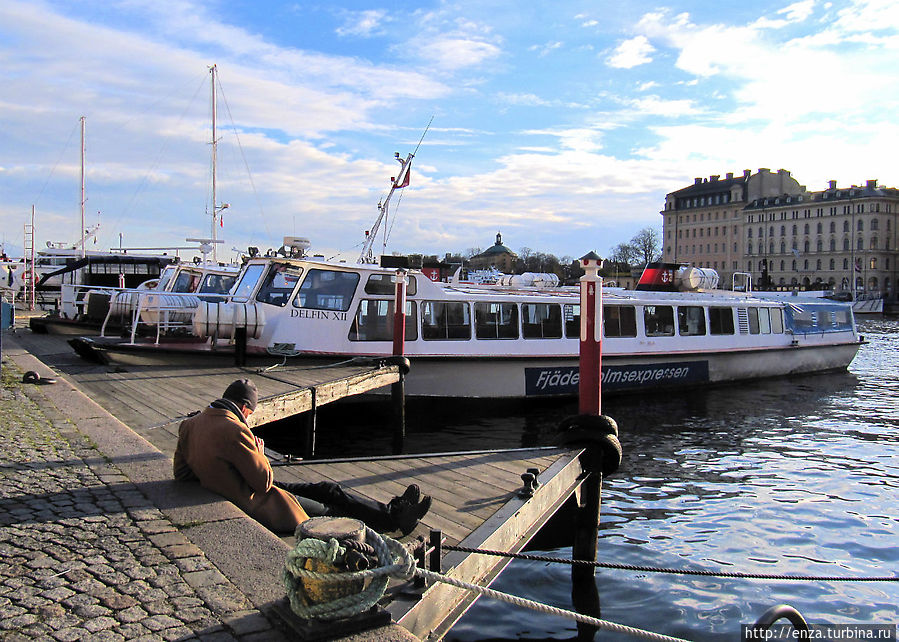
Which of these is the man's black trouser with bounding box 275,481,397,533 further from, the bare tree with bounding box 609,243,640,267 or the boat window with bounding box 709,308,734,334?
the bare tree with bounding box 609,243,640,267

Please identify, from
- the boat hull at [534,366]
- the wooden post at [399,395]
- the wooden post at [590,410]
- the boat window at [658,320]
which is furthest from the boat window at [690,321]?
the wooden post at [590,410]

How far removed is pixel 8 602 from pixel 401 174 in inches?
601

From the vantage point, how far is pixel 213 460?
17.5 feet

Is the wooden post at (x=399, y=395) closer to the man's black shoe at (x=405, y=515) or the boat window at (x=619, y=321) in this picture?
the man's black shoe at (x=405, y=515)

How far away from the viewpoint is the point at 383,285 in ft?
48.1

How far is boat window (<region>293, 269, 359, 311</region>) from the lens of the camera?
1415 cm

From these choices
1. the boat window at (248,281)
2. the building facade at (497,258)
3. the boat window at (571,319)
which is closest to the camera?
the boat window at (248,281)

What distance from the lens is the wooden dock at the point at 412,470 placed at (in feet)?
15.5

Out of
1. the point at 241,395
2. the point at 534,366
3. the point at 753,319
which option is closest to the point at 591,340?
the point at 241,395

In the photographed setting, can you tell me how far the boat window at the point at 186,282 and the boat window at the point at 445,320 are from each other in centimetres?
819

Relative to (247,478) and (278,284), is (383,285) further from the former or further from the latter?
(247,478)

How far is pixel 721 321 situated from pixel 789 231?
352 ft

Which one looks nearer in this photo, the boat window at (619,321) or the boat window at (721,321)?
the boat window at (619,321)

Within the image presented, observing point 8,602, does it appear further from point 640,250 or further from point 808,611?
point 640,250
